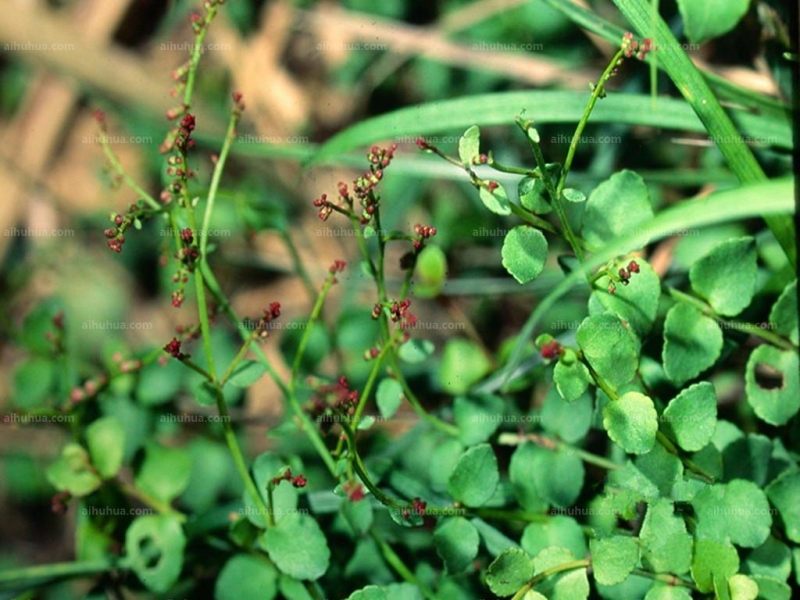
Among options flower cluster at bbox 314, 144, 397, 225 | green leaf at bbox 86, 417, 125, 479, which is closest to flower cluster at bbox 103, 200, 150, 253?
flower cluster at bbox 314, 144, 397, 225

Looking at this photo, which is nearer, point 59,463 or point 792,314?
point 792,314

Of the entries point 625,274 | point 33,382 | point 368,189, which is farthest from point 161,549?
point 625,274

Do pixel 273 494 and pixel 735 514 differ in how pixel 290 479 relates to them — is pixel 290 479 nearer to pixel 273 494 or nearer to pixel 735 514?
pixel 273 494

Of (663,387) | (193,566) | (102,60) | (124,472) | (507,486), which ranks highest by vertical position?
(102,60)

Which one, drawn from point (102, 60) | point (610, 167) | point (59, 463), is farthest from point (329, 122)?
point (59, 463)

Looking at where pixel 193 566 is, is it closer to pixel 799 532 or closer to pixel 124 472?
pixel 124 472

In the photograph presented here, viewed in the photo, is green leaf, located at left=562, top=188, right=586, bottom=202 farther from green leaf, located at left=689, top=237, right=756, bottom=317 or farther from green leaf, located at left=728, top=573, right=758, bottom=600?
green leaf, located at left=728, top=573, right=758, bottom=600

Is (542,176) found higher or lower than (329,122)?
higher
